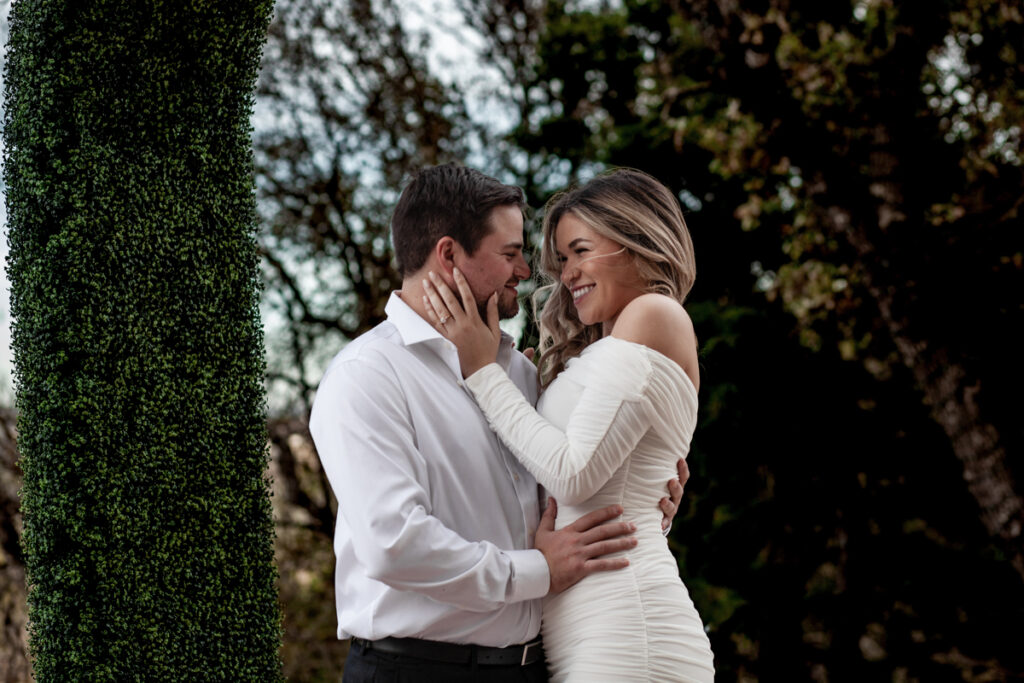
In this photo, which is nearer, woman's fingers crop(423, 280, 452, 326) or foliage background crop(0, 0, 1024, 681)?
woman's fingers crop(423, 280, 452, 326)

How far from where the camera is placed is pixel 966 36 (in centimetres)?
674

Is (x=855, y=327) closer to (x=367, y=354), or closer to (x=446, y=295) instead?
(x=446, y=295)

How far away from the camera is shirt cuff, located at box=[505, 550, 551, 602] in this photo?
7.64 feet

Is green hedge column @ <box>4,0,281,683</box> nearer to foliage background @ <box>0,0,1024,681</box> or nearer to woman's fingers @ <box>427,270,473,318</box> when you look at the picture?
woman's fingers @ <box>427,270,473,318</box>

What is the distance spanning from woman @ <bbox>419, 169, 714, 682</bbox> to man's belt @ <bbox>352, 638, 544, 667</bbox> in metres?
0.12

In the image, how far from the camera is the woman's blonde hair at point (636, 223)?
2676 millimetres

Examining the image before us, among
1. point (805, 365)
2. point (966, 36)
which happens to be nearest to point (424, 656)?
point (805, 365)

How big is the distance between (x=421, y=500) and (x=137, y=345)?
1386 millimetres

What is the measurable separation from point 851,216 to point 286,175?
5826 millimetres

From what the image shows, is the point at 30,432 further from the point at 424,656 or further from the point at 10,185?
the point at 424,656

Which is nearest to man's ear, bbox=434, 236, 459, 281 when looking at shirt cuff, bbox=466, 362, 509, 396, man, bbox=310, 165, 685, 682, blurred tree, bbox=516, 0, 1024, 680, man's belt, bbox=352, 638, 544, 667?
man, bbox=310, 165, 685, 682

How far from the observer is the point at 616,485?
2516mm

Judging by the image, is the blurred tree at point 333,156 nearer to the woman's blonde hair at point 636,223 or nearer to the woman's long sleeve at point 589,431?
the woman's blonde hair at point 636,223

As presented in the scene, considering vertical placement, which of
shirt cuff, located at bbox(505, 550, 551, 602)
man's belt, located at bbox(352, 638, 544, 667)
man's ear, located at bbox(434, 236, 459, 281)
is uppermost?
man's ear, located at bbox(434, 236, 459, 281)
